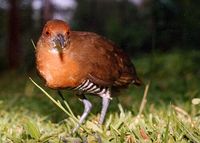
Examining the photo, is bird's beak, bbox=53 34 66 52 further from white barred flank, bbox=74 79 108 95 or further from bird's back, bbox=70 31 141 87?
white barred flank, bbox=74 79 108 95

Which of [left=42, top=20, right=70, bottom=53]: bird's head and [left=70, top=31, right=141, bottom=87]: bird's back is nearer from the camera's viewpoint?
[left=42, top=20, right=70, bottom=53]: bird's head

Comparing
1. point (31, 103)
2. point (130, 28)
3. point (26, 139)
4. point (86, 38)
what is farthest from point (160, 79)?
point (26, 139)

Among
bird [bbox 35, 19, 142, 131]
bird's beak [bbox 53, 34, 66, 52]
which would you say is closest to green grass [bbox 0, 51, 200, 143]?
bird [bbox 35, 19, 142, 131]

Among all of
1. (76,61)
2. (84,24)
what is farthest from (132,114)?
(84,24)

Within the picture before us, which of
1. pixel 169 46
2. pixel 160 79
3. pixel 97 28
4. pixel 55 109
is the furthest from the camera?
pixel 97 28

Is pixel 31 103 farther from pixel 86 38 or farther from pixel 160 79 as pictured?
pixel 160 79

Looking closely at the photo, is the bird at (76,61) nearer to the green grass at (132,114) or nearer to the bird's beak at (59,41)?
the bird's beak at (59,41)

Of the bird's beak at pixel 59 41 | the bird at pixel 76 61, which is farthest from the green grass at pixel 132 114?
the bird's beak at pixel 59 41
